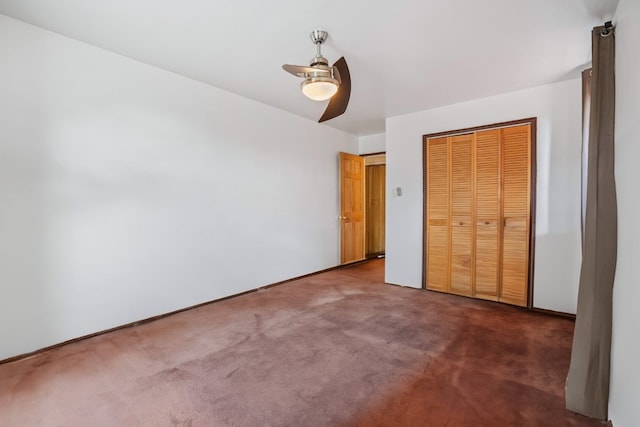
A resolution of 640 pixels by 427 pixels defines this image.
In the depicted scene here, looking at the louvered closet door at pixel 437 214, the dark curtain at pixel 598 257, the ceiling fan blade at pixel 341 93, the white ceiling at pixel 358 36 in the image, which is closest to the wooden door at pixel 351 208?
the louvered closet door at pixel 437 214

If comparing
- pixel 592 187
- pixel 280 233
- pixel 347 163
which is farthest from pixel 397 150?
pixel 592 187

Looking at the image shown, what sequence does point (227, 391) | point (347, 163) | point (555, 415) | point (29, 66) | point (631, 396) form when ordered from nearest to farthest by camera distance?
point (631, 396) < point (555, 415) < point (227, 391) < point (29, 66) < point (347, 163)

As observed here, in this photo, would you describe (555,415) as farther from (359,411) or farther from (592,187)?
(592,187)

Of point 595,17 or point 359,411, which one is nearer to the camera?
point 359,411

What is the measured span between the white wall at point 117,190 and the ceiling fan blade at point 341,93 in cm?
152

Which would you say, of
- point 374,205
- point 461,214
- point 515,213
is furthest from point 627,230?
point 374,205

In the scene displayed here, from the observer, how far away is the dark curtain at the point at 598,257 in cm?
173

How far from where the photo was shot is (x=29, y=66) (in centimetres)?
240

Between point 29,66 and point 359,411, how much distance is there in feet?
11.3

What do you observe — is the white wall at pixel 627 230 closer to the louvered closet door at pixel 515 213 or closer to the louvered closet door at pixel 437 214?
the louvered closet door at pixel 515 213

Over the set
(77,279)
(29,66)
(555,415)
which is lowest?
(555,415)

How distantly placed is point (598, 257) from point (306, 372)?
1.98m

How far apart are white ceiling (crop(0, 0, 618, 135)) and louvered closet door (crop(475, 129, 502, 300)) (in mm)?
681

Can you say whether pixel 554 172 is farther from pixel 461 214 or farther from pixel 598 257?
pixel 598 257
